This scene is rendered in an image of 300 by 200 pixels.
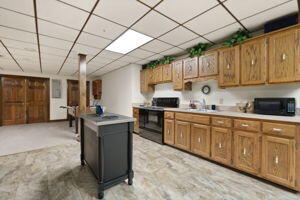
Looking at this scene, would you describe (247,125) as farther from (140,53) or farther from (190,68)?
(140,53)

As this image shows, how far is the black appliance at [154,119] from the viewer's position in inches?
141

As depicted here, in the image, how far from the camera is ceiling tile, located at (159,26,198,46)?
2461mm

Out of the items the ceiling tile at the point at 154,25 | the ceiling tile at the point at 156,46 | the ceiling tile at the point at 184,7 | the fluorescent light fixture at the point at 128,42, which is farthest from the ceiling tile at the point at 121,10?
the ceiling tile at the point at 156,46

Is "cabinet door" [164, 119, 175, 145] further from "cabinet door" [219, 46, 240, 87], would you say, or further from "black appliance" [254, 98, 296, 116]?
"black appliance" [254, 98, 296, 116]

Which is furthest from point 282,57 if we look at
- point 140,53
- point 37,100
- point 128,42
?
point 37,100

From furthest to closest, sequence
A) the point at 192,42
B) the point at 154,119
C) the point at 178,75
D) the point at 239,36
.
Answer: the point at 154,119 → the point at 178,75 → the point at 192,42 → the point at 239,36

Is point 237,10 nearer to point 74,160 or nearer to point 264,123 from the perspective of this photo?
point 264,123

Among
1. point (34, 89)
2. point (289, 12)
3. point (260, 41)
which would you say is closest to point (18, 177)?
point (260, 41)

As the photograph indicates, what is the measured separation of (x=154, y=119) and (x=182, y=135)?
0.97 m

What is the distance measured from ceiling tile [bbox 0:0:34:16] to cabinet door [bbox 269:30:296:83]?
11.6ft

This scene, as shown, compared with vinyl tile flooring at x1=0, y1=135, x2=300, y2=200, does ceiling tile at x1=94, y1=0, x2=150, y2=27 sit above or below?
above

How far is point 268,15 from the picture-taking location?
1.97 m

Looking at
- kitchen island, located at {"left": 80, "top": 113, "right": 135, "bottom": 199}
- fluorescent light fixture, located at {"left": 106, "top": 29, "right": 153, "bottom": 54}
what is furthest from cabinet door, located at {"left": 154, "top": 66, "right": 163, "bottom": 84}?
kitchen island, located at {"left": 80, "top": 113, "right": 135, "bottom": 199}

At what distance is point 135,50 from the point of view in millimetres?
3434
